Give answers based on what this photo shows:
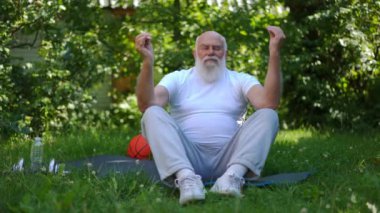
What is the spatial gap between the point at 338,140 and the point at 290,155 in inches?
55.4

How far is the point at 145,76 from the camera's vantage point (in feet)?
12.7

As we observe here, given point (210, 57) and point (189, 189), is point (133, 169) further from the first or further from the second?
point (210, 57)

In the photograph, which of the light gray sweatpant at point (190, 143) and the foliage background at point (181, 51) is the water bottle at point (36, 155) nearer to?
the light gray sweatpant at point (190, 143)

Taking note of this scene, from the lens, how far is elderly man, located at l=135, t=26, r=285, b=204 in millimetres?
3564

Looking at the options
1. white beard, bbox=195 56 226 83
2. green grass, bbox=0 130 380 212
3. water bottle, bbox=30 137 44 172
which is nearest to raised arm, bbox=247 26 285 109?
white beard, bbox=195 56 226 83

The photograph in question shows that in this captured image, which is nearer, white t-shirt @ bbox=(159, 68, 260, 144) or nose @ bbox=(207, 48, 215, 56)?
white t-shirt @ bbox=(159, 68, 260, 144)

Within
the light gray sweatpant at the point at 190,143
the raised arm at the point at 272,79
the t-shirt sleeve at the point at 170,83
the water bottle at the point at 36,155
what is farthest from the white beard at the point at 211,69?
the water bottle at the point at 36,155

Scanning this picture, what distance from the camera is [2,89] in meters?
6.28

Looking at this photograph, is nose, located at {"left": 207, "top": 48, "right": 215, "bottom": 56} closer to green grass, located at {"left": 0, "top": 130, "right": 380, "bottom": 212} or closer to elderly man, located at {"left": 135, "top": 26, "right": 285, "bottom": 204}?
elderly man, located at {"left": 135, "top": 26, "right": 285, "bottom": 204}

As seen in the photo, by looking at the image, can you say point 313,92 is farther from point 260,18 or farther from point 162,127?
point 162,127

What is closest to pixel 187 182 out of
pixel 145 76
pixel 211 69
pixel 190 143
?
pixel 190 143

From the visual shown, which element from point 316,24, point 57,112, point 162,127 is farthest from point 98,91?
point 162,127

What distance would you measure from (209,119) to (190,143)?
365mm

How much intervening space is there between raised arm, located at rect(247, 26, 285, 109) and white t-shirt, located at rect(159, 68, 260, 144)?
0.21m
